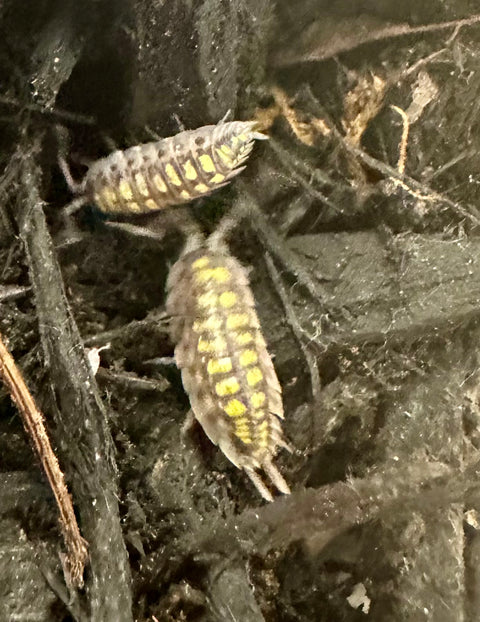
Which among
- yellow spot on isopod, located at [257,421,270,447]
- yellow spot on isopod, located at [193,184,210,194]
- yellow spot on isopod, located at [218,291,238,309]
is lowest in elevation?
yellow spot on isopod, located at [257,421,270,447]

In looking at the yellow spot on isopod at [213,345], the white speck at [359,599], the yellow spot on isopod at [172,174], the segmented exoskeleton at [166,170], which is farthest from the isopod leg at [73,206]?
the white speck at [359,599]

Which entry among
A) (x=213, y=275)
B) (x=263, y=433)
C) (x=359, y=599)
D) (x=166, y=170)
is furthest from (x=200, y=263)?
(x=359, y=599)

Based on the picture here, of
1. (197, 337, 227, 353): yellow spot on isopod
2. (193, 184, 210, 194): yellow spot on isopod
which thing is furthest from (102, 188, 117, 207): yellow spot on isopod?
(197, 337, 227, 353): yellow spot on isopod

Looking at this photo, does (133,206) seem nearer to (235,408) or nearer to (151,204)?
(151,204)

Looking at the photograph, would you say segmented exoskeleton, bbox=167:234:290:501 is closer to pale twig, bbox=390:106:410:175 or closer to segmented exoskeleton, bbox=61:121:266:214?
segmented exoskeleton, bbox=61:121:266:214

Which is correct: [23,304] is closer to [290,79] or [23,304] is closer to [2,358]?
[2,358]

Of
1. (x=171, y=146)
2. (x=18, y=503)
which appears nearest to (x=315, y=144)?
(x=171, y=146)

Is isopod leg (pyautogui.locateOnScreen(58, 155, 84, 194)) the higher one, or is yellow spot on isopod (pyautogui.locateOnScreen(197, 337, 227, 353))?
isopod leg (pyautogui.locateOnScreen(58, 155, 84, 194))
